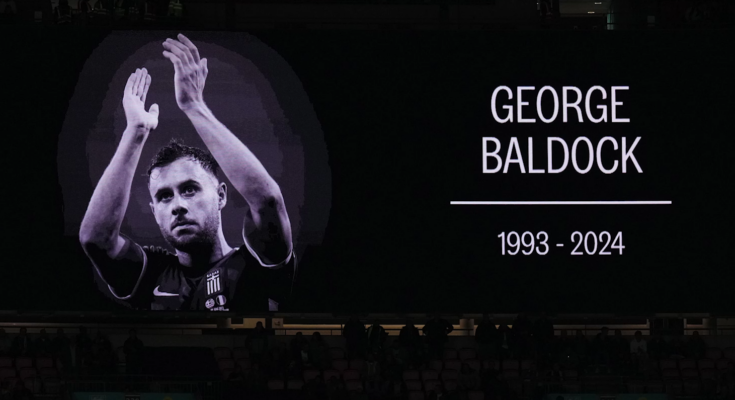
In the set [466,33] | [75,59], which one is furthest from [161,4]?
[466,33]

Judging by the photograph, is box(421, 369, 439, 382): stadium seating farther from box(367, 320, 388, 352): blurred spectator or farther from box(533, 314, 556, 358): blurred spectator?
box(533, 314, 556, 358): blurred spectator

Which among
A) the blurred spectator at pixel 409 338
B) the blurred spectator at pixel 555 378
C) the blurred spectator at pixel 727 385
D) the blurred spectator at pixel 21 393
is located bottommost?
the blurred spectator at pixel 727 385

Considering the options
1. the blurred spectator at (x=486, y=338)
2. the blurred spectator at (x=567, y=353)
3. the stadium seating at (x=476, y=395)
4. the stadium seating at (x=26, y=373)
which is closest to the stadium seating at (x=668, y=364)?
the blurred spectator at (x=567, y=353)

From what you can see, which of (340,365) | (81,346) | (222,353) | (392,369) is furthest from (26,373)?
(392,369)

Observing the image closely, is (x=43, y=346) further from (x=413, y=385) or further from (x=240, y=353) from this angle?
(x=413, y=385)

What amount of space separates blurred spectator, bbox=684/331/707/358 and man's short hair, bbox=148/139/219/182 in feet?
19.5

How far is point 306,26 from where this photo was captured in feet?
52.2

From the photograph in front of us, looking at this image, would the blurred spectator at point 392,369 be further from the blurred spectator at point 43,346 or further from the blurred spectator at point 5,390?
the blurred spectator at point 5,390

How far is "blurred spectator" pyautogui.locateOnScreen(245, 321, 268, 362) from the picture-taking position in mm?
14884

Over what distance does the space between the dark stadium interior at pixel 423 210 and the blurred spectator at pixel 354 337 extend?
1.1 inches

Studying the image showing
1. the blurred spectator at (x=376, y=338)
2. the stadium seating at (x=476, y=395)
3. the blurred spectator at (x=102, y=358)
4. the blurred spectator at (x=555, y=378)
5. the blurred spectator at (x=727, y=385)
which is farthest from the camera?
the blurred spectator at (x=376, y=338)

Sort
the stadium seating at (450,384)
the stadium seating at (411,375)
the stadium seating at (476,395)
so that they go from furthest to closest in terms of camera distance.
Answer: the stadium seating at (411,375)
the stadium seating at (450,384)
the stadium seating at (476,395)

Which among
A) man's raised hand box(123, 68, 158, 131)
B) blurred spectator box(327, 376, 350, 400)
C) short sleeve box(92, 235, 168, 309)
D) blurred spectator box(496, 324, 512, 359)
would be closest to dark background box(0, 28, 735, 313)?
short sleeve box(92, 235, 168, 309)

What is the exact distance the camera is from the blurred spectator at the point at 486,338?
49.2 ft
